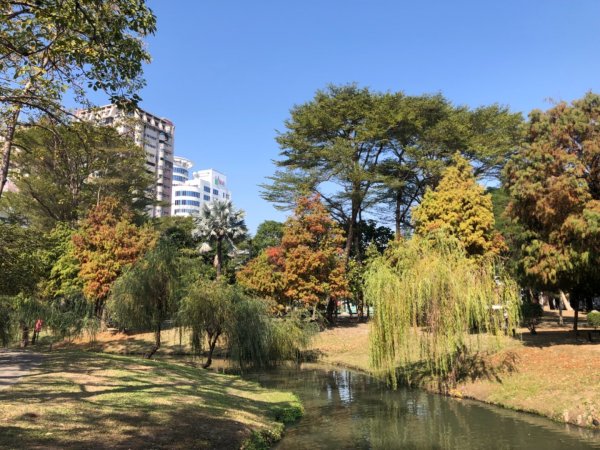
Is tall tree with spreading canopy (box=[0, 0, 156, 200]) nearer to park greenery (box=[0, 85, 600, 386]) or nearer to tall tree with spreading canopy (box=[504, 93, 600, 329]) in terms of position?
park greenery (box=[0, 85, 600, 386])

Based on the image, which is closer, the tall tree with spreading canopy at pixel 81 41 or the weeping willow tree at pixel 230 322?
the tall tree with spreading canopy at pixel 81 41

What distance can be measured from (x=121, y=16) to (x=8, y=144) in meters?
6.24

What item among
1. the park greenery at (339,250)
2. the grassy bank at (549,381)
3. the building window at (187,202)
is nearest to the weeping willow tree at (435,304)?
the park greenery at (339,250)

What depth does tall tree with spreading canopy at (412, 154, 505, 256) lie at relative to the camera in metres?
29.9

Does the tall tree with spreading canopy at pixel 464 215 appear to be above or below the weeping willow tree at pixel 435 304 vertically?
above

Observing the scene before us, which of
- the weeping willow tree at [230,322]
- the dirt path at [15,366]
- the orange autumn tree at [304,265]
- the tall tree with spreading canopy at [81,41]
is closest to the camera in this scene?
the tall tree with spreading canopy at [81,41]

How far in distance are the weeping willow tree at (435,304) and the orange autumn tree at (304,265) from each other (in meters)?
15.8

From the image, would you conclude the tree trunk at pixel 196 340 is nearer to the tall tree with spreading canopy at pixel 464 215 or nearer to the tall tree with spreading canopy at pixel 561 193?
the tall tree with spreading canopy at pixel 464 215

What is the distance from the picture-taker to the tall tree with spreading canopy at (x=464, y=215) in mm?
29891

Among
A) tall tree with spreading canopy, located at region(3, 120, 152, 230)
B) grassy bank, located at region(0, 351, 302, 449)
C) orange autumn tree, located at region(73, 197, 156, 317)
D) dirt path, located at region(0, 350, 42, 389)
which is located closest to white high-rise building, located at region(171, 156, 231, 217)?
tall tree with spreading canopy, located at region(3, 120, 152, 230)

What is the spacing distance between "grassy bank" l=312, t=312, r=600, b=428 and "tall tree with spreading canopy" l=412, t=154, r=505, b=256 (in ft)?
23.2

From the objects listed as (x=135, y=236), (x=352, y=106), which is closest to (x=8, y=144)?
(x=135, y=236)

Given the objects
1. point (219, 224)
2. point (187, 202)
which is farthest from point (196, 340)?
point (187, 202)

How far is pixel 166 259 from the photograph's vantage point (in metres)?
24.1
